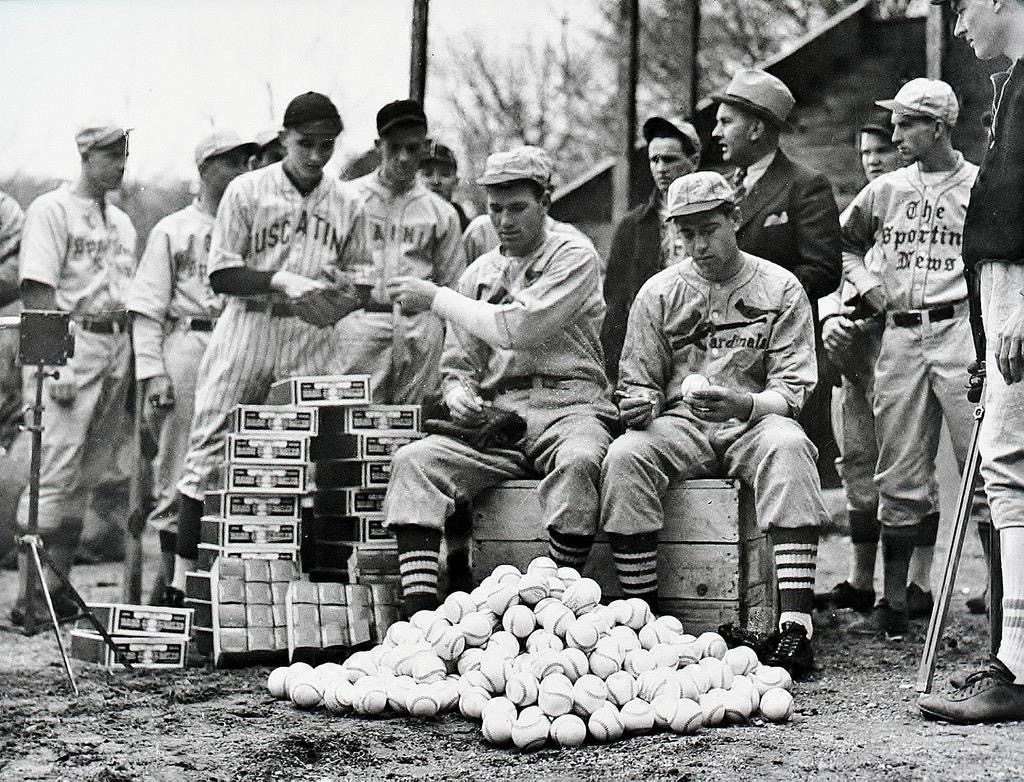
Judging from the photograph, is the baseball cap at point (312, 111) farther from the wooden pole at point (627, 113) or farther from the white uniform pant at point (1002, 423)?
the white uniform pant at point (1002, 423)

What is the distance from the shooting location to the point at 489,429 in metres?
5.62

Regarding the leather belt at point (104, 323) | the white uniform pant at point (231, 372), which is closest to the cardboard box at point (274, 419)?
the white uniform pant at point (231, 372)

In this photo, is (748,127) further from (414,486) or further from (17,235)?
(17,235)

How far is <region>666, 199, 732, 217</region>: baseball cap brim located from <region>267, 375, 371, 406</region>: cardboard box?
154 centimetres

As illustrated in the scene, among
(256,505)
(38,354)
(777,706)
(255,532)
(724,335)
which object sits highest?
(724,335)

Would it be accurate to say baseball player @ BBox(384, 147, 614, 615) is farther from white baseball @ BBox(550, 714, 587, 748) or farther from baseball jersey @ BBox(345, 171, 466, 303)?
white baseball @ BBox(550, 714, 587, 748)

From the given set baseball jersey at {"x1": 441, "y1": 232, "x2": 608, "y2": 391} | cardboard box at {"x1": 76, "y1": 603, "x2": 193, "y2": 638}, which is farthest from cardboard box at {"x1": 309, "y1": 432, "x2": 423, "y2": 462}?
cardboard box at {"x1": 76, "y1": 603, "x2": 193, "y2": 638}

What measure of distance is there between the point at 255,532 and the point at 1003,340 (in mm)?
3126

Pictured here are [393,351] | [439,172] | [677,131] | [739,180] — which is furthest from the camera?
[439,172]

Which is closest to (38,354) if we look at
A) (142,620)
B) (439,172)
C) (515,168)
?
(142,620)

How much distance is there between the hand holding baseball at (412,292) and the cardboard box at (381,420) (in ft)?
1.48

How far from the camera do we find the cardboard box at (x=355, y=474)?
609 cm

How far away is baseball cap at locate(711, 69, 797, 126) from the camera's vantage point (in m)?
6.31

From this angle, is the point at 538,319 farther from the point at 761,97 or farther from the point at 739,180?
the point at 761,97
